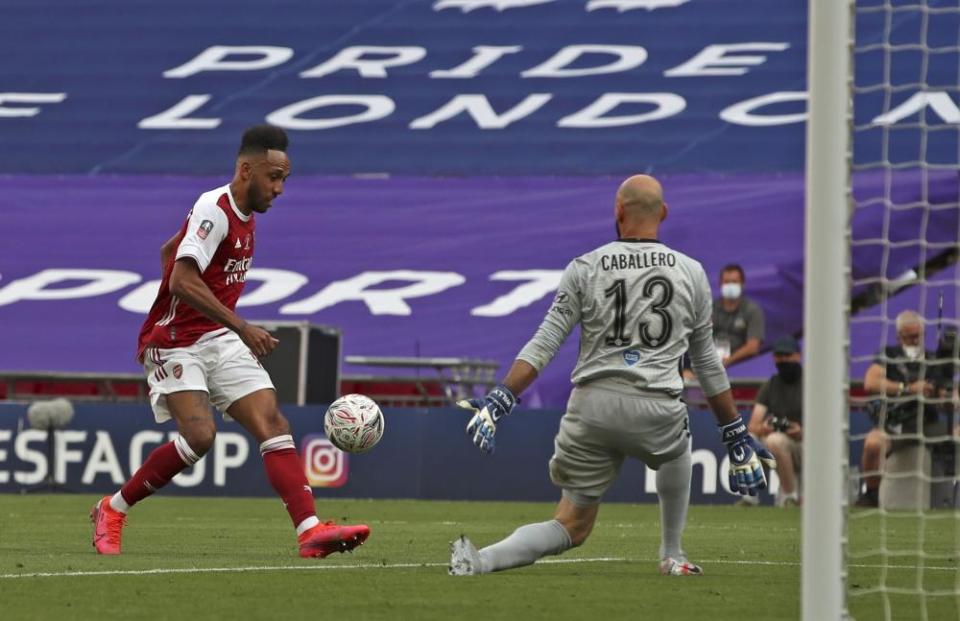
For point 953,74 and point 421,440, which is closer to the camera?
point 421,440

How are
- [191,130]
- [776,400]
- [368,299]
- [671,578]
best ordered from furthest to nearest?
[191,130] < [368,299] < [776,400] < [671,578]

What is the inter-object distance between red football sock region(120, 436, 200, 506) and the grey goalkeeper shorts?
248 cm

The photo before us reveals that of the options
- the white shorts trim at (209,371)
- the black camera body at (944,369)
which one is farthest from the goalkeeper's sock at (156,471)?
the black camera body at (944,369)

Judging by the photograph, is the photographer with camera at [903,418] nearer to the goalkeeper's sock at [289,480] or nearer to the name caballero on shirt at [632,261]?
the goalkeeper's sock at [289,480]

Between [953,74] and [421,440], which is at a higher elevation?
[953,74]

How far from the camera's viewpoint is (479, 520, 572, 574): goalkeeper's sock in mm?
7797

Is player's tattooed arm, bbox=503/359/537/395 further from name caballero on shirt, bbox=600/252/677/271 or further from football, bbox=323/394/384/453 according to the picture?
football, bbox=323/394/384/453

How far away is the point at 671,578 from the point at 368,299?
12.1 metres

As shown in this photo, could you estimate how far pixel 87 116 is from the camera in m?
24.9

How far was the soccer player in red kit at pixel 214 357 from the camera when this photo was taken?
924 centimetres

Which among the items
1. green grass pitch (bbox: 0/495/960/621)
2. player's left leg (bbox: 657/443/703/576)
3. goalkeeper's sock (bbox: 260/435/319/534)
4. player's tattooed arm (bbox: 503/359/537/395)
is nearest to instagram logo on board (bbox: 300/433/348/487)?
green grass pitch (bbox: 0/495/960/621)

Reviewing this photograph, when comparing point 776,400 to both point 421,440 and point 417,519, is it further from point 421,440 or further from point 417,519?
point 417,519

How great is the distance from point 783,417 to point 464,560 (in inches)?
359

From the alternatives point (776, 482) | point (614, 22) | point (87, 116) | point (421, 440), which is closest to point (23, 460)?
point (421, 440)
